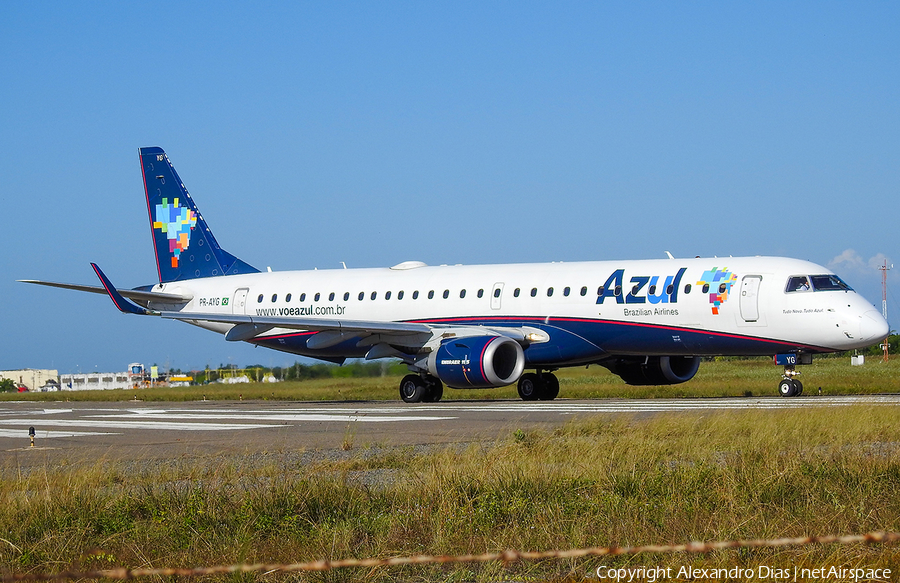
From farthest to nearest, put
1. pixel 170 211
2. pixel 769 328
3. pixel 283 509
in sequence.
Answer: pixel 170 211 → pixel 769 328 → pixel 283 509

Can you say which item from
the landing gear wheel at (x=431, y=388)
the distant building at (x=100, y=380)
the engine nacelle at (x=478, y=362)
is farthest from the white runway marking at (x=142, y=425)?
the distant building at (x=100, y=380)

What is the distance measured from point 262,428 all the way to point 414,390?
961 centimetres

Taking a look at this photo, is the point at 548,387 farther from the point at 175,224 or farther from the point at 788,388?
the point at 175,224

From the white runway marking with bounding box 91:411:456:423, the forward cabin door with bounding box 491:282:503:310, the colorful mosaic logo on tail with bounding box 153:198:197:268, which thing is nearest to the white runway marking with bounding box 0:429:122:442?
the white runway marking with bounding box 91:411:456:423

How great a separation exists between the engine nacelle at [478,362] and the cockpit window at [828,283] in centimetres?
644

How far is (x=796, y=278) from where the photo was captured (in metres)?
22.4

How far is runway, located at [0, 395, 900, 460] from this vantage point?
1315cm

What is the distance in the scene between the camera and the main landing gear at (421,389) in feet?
84.3

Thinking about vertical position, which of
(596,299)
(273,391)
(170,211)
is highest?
(170,211)

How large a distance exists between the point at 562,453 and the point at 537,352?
46.5 ft

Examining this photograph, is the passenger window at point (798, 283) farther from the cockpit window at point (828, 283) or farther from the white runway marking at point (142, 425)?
the white runway marking at point (142, 425)

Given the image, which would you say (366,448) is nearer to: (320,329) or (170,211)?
(320,329)

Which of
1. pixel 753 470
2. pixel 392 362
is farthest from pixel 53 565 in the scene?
pixel 392 362

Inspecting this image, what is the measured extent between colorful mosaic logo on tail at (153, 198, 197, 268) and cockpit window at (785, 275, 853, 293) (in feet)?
59.2
